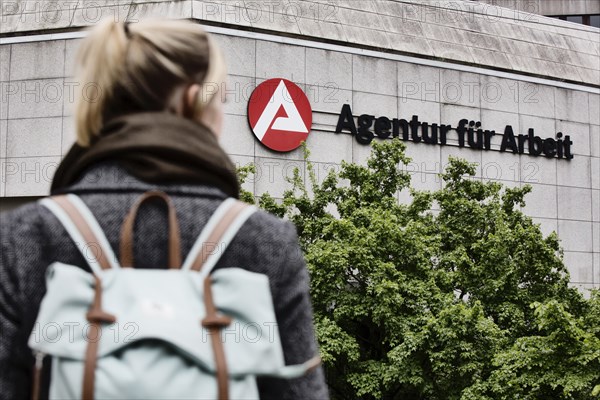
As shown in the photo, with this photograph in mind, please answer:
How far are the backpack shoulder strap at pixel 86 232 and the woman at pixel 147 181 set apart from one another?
0.02 meters

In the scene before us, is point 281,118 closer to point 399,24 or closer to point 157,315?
point 399,24

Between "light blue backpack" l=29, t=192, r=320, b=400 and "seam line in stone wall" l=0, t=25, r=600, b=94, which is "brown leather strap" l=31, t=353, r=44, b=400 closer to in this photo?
"light blue backpack" l=29, t=192, r=320, b=400

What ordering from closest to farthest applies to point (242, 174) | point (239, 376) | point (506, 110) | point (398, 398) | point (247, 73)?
point (239, 376) < point (398, 398) < point (242, 174) < point (247, 73) < point (506, 110)

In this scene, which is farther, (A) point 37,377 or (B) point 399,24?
(B) point 399,24

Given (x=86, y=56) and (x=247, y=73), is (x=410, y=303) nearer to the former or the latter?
(x=247, y=73)

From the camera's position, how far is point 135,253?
1800 mm

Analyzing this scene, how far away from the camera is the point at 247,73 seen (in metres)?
20.5

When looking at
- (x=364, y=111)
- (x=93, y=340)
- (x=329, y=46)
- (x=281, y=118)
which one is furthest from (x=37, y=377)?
(x=364, y=111)

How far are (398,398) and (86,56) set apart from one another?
13.8 m

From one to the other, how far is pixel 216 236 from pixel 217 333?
0.22 metres

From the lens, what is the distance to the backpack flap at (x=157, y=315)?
1639mm

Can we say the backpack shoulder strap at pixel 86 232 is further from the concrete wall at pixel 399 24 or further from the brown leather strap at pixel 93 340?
the concrete wall at pixel 399 24

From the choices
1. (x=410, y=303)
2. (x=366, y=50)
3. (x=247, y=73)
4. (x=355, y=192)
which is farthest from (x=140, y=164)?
(x=366, y=50)

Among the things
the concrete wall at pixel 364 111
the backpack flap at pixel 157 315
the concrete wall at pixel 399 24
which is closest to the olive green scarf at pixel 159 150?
the backpack flap at pixel 157 315
